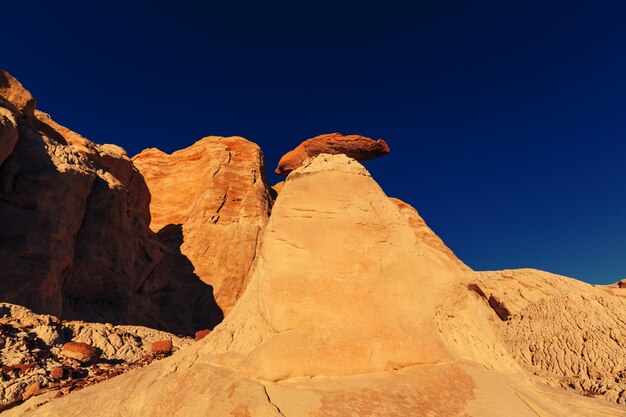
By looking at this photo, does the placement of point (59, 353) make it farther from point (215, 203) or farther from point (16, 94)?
point (215, 203)

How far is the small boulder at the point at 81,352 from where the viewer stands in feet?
23.8

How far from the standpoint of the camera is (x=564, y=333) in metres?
9.53

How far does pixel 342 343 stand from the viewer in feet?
12.4

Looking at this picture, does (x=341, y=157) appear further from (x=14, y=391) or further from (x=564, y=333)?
(x=564, y=333)

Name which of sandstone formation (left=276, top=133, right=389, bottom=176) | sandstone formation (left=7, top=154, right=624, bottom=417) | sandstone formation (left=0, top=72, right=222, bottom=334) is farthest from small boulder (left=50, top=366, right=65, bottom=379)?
sandstone formation (left=276, top=133, right=389, bottom=176)

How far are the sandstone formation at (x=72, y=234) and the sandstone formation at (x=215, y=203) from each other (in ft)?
8.47

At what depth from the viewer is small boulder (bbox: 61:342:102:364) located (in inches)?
Result: 286

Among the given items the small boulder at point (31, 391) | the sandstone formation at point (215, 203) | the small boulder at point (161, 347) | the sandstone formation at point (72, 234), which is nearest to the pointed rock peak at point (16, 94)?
the sandstone formation at point (72, 234)

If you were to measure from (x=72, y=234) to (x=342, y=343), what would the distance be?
1190 cm

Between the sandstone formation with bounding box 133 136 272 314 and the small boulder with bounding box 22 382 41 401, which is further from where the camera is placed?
the sandstone formation with bounding box 133 136 272 314

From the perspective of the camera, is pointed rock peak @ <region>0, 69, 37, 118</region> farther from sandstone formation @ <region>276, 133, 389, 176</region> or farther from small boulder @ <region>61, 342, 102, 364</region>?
sandstone formation @ <region>276, 133, 389, 176</region>

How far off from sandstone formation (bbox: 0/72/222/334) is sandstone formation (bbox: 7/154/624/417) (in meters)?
6.29

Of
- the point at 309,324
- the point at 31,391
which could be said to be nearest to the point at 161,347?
the point at 31,391

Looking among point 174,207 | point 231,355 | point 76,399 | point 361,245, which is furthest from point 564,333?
point 174,207
